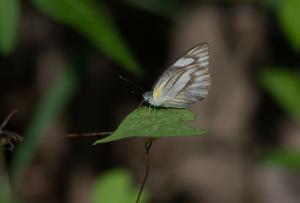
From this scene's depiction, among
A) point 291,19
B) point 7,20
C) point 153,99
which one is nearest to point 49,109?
point 7,20

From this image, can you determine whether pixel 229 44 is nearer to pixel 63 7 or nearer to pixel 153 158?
pixel 153 158

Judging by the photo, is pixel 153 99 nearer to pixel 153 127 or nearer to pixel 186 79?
pixel 186 79

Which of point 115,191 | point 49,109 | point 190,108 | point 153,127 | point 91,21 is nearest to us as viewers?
point 153,127

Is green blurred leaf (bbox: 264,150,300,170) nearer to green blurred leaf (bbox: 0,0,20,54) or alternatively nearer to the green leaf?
green blurred leaf (bbox: 0,0,20,54)

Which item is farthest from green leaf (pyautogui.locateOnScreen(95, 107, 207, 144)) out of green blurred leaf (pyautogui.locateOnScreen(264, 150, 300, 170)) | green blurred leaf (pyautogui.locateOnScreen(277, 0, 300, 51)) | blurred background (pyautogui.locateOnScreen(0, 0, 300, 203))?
blurred background (pyautogui.locateOnScreen(0, 0, 300, 203))

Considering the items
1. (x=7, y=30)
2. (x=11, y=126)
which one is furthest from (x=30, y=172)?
(x=7, y=30)

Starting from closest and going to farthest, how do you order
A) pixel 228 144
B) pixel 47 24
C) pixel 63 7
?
1. pixel 63 7
2. pixel 47 24
3. pixel 228 144
